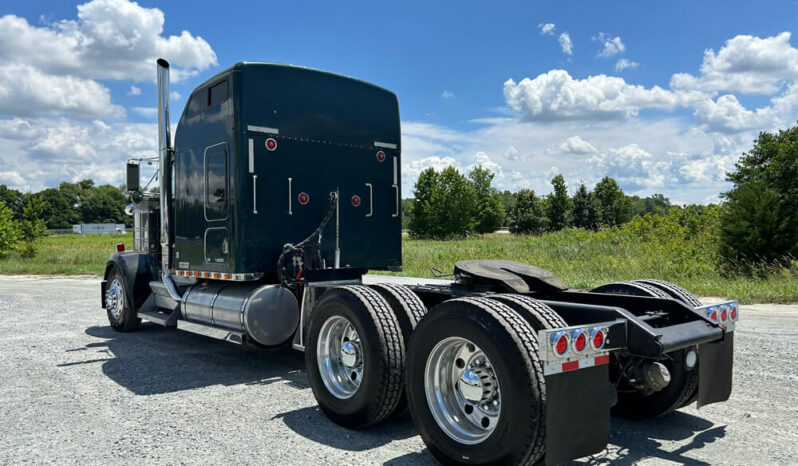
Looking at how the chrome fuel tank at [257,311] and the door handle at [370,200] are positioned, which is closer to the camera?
the chrome fuel tank at [257,311]

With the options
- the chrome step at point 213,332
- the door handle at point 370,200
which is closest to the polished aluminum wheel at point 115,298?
the chrome step at point 213,332

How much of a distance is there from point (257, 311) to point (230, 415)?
1.45m

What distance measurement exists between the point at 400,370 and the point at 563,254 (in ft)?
64.8

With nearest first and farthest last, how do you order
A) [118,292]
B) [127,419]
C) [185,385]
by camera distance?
1. [127,419]
2. [185,385]
3. [118,292]

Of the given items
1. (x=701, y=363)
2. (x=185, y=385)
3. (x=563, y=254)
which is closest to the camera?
(x=701, y=363)

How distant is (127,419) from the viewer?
4.89m

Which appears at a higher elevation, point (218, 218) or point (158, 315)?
point (218, 218)

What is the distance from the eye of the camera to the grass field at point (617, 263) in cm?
1347

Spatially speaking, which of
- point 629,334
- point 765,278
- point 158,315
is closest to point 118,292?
point 158,315

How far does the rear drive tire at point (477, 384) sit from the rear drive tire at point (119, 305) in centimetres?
631

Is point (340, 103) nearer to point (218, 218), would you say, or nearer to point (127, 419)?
point (218, 218)

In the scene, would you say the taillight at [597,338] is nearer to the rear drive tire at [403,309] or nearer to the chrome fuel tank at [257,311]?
the rear drive tire at [403,309]

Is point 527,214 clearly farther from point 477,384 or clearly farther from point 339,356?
point 477,384

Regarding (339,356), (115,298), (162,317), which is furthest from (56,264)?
(339,356)
